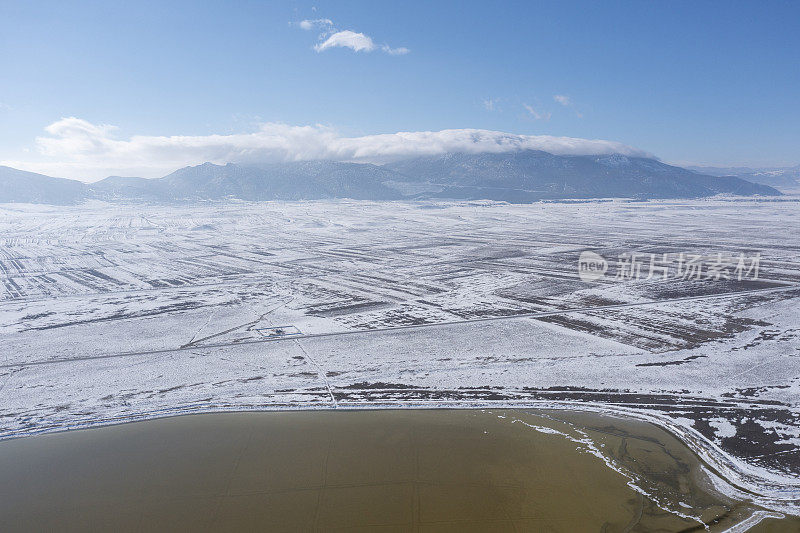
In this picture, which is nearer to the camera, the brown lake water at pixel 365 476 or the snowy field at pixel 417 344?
the brown lake water at pixel 365 476

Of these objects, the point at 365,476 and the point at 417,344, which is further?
the point at 417,344

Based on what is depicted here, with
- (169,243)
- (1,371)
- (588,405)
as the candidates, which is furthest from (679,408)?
(169,243)

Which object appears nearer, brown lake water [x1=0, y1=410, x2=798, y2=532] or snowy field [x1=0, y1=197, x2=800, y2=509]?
brown lake water [x1=0, y1=410, x2=798, y2=532]

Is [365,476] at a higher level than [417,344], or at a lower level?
lower

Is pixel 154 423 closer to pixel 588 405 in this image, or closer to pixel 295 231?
pixel 588 405
